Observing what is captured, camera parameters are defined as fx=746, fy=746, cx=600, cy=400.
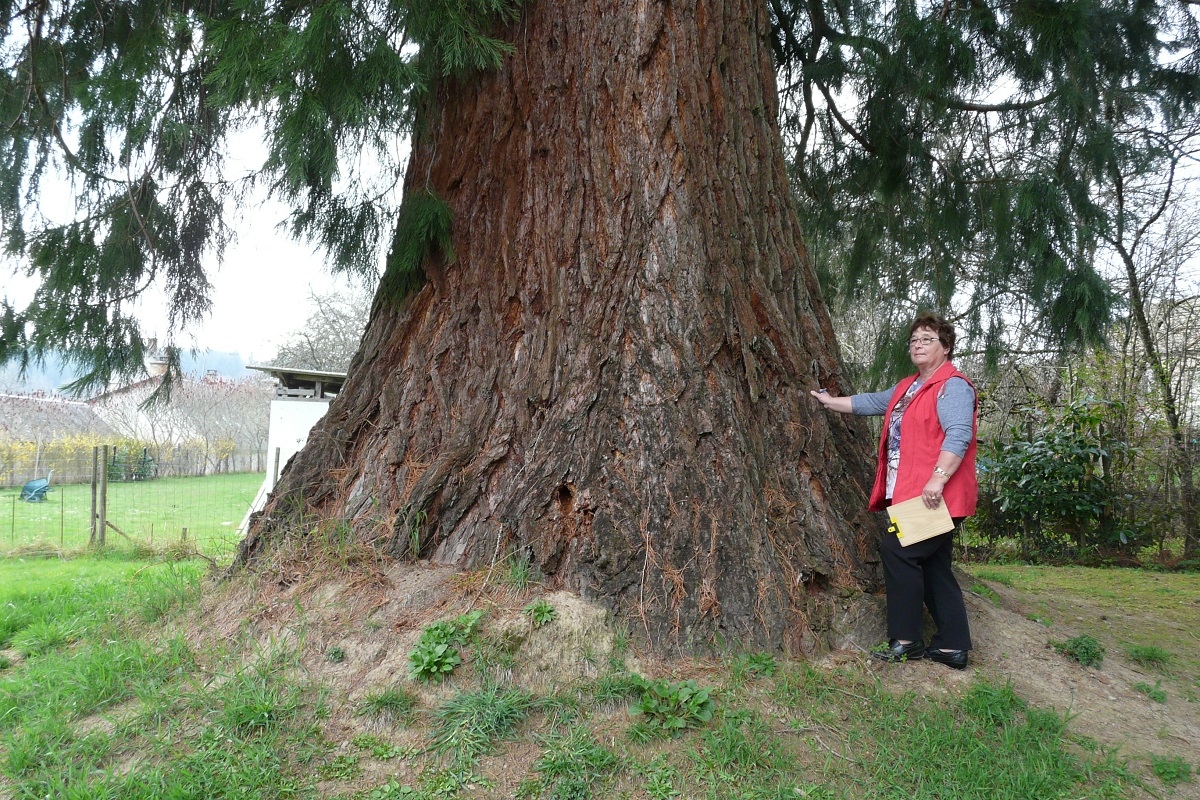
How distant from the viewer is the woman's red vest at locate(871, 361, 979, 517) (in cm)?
312

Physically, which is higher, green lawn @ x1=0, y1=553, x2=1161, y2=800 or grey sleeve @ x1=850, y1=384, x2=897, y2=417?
grey sleeve @ x1=850, y1=384, x2=897, y2=417

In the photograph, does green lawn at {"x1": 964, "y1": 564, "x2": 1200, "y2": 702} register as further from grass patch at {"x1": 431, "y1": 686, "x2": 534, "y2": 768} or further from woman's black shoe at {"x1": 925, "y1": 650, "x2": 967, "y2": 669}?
grass patch at {"x1": 431, "y1": 686, "x2": 534, "y2": 768}

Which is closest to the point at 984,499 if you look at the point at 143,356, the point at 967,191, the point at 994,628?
the point at 967,191

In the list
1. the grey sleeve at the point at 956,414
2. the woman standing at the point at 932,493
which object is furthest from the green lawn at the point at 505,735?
the grey sleeve at the point at 956,414

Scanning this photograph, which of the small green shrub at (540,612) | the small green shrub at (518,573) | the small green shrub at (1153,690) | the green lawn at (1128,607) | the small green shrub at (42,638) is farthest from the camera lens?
the green lawn at (1128,607)

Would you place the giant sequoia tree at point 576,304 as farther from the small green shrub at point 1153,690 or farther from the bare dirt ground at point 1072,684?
the small green shrub at point 1153,690

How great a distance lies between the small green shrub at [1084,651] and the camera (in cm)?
334

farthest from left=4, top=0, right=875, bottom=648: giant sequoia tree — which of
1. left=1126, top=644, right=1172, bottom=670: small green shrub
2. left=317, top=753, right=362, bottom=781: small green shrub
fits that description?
left=1126, top=644, right=1172, bottom=670: small green shrub

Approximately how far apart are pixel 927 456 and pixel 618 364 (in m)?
1.38

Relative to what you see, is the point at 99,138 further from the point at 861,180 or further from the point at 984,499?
the point at 984,499

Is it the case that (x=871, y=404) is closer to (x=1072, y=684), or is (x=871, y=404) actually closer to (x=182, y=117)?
(x=1072, y=684)

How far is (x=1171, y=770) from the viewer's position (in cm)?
261

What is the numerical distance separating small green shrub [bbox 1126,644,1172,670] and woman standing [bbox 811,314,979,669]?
107 cm

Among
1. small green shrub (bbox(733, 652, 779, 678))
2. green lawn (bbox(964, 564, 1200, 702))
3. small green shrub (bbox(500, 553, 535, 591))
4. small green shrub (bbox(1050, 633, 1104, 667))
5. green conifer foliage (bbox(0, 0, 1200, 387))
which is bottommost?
green lawn (bbox(964, 564, 1200, 702))
